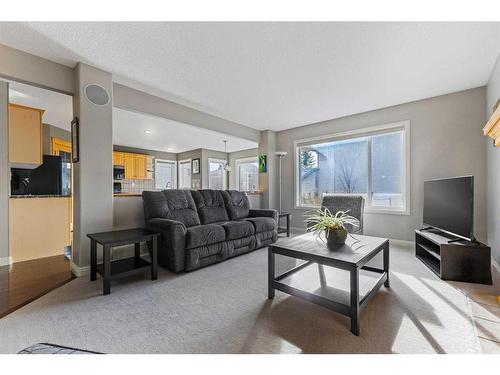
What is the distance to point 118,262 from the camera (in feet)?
8.54

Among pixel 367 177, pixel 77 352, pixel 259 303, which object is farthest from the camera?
pixel 367 177

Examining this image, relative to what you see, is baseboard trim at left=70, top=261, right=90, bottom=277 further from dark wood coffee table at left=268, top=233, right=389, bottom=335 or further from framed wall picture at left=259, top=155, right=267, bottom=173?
framed wall picture at left=259, top=155, right=267, bottom=173

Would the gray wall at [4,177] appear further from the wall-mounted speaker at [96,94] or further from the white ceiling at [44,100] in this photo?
the wall-mounted speaker at [96,94]

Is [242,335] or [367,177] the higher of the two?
[367,177]

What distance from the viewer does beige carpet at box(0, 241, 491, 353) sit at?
1.38m

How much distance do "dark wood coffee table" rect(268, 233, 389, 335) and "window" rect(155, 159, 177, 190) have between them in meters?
6.60

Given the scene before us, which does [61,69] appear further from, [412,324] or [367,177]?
[367,177]

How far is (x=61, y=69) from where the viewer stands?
256cm

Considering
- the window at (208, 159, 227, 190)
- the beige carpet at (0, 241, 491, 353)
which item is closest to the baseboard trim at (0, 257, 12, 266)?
the beige carpet at (0, 241, 491, 353)
